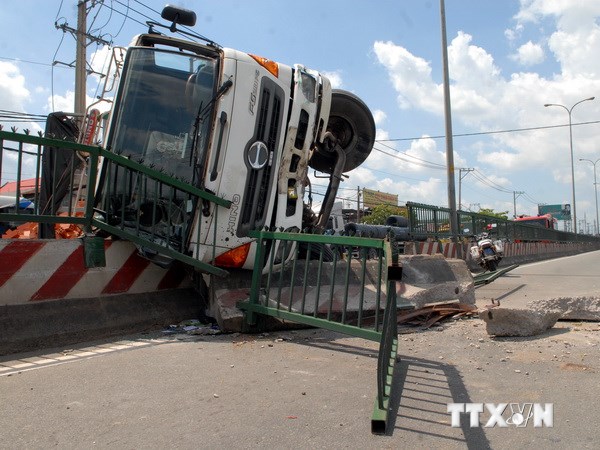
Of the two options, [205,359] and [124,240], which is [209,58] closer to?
[124,240]

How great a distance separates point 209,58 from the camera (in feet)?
17.7

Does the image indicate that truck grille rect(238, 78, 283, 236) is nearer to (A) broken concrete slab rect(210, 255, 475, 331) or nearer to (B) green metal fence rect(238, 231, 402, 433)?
(B) green metal fence rect(238, 231, 402, 433)

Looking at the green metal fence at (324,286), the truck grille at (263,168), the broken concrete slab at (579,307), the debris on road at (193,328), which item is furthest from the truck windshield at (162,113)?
the broken concrete slab at (579,307)

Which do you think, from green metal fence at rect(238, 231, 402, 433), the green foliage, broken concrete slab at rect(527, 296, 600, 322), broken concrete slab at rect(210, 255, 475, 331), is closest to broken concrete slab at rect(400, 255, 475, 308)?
broken concrete slab at rect(210, 255, 475, 331)

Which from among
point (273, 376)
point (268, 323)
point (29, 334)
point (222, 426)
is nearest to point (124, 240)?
point (29, 334)

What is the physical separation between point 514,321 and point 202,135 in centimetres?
366

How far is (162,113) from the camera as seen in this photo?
17.4ft

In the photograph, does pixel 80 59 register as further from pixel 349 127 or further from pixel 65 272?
pixel 65 272

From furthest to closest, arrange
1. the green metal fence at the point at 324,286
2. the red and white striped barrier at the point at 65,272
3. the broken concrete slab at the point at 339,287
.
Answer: the broken concrete slab at the point at 339,287, the red and white striped barrier at the point at 65,272, the green metal fence at the point at 324,286

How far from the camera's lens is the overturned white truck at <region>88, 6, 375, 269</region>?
525cm

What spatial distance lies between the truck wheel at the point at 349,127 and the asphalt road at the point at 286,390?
3.02 meters
